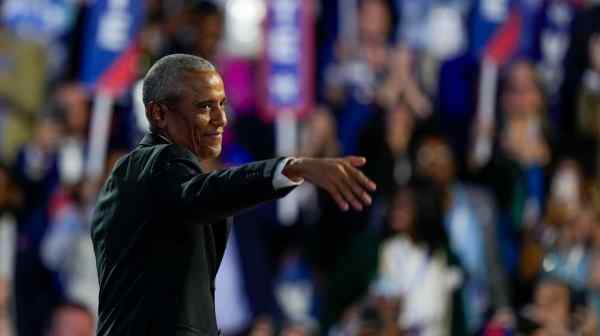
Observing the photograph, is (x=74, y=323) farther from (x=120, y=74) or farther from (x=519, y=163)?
(x=519, y=163)

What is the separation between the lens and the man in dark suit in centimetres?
381

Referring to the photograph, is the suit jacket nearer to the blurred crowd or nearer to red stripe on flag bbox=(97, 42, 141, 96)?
the blurred crowd

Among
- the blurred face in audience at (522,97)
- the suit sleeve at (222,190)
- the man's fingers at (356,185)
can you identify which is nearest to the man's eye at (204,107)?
the suit sleeve at (222,190)

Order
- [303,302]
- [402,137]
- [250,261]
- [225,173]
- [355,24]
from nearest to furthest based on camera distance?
[225,173] < [250,261] < [303,302] < [402,137] < [355,24]

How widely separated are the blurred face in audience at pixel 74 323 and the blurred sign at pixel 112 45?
2063 mm

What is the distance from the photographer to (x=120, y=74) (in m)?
9.40

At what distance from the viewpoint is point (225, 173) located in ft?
12.6

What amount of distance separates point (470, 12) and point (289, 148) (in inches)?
92.6

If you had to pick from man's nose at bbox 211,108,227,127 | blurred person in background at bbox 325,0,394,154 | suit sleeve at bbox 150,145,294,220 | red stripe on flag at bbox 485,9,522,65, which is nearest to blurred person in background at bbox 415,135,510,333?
blurred person in background at bbox 325,0,394,154

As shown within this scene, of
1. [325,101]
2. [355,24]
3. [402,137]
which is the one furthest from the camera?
[355,24]

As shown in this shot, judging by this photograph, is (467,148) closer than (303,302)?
No

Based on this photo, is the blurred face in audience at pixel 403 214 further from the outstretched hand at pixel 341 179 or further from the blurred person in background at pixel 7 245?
the outstretched hand at pixel 341 179

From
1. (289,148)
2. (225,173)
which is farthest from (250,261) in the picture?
(225,173)

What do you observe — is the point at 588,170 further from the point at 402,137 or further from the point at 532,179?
the point at 402,137
